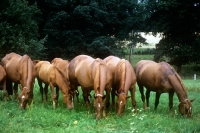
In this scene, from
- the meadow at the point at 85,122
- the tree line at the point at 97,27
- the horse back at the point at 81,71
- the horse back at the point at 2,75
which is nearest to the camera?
the meadow at the point at 85,122

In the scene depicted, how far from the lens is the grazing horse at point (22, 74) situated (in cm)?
1125

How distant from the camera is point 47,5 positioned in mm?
36250

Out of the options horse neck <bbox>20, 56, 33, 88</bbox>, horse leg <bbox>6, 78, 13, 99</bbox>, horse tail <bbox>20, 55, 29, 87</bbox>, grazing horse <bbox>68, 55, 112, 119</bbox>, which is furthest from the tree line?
grazing horse <bbox>68, 55, 112, 119</bbox>

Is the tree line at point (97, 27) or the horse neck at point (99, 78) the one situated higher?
the tree line at point (97, 27)

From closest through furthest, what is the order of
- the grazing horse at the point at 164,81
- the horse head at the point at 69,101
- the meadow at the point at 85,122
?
the meadow at the point at 85,122
the grazing horse at the point at 164,81
the horse head at the point at 69,101

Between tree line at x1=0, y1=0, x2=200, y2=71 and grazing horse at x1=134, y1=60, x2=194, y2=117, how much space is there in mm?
18159

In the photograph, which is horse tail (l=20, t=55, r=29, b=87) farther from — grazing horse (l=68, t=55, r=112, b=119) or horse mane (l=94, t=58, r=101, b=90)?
horse mane (l=94, t=58, r=101, b=90)

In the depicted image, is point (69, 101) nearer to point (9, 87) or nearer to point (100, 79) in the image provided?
point (100, 79)

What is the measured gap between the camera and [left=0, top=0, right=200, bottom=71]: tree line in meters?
29.9

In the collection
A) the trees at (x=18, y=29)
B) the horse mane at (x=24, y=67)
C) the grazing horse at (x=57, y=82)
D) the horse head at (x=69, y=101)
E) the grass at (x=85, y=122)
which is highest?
the trees at (x=18, y=29)

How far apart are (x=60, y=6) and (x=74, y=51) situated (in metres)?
5.61

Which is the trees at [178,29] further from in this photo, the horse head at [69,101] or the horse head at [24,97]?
the horse head at [24,97]

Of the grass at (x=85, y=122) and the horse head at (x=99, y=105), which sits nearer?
the grass at (x=85, y=122)

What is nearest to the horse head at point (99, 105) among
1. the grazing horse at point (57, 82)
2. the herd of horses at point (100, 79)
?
the herd of horses at point (100, 79)
